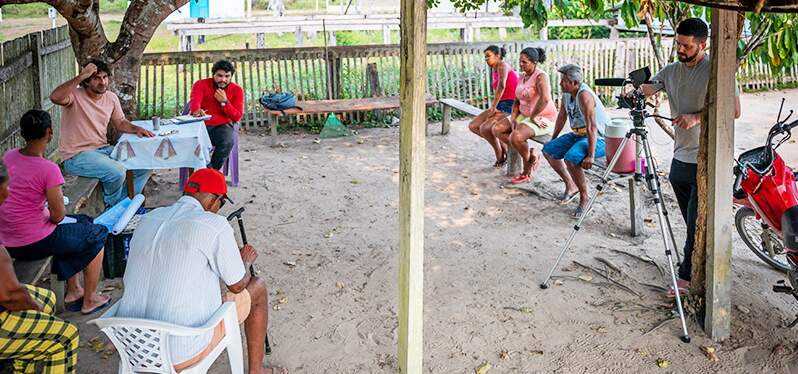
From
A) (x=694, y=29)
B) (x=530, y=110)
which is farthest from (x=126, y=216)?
(x=530, y=110)

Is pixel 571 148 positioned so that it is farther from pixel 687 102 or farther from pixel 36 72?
pixel 36 72

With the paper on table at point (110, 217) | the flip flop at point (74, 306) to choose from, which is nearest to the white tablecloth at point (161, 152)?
the paper on table at point (110, 217)

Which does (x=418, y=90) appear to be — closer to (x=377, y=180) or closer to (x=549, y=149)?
(x=549, y=149)

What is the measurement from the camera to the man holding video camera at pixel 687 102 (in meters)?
4.97

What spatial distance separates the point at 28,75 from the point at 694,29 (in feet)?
21.9

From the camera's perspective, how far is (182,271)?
357 centimetres

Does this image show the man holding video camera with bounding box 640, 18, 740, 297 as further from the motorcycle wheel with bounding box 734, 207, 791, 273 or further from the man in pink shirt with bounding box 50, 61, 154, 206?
the man in pink shirt with bounding box 50, 61, 154, 206

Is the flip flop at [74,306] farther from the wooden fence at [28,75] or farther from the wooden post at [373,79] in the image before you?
the wooden post at [373,79]

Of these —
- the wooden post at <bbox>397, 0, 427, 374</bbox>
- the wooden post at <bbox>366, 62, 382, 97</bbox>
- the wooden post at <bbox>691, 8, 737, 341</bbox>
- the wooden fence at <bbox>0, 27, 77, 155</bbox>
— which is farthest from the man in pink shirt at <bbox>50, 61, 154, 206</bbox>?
the wooden post at <bbox>366, 62, 382, 97</bbox>

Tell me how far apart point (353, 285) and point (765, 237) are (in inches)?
123

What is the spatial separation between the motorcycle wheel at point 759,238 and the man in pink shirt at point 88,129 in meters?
5.21

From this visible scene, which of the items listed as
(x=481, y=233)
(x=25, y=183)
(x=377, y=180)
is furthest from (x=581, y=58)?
(x=25, y=183)

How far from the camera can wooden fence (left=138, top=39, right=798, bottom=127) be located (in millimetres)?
11555

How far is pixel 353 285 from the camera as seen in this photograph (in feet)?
19.1
